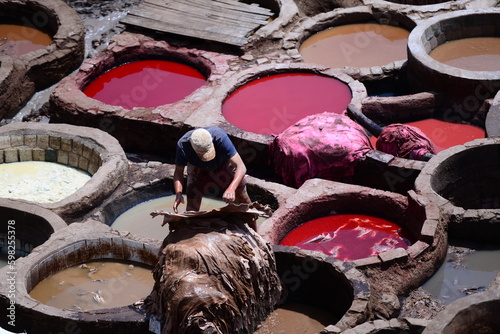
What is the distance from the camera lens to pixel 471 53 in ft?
44.6

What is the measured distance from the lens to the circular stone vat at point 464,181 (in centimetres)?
1057

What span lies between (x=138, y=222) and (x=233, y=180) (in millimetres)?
2316

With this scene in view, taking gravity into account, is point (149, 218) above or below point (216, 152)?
below

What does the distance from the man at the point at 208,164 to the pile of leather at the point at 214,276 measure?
0.32m

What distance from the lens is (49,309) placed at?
938 centimetres

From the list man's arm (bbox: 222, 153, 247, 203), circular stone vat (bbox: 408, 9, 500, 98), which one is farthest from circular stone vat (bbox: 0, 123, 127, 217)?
circular stone vat (bbox: 408, 9, 500, 98)

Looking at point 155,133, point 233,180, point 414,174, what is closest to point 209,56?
point 155,133

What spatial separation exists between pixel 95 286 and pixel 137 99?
12.4ft

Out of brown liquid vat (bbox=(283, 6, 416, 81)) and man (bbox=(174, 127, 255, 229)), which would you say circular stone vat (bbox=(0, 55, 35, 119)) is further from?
man (bbox=(174, 127, 255, 229))

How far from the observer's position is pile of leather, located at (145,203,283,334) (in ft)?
28.3

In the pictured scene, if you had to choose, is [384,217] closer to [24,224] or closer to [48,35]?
[24,224]

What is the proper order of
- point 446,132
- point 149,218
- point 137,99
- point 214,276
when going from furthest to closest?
1. point 137,99
2. point 446,132
3. point 149,218
4. point 214,276

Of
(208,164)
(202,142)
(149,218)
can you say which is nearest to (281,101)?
(149,218)

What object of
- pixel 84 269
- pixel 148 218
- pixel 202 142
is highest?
pixel 202 142
